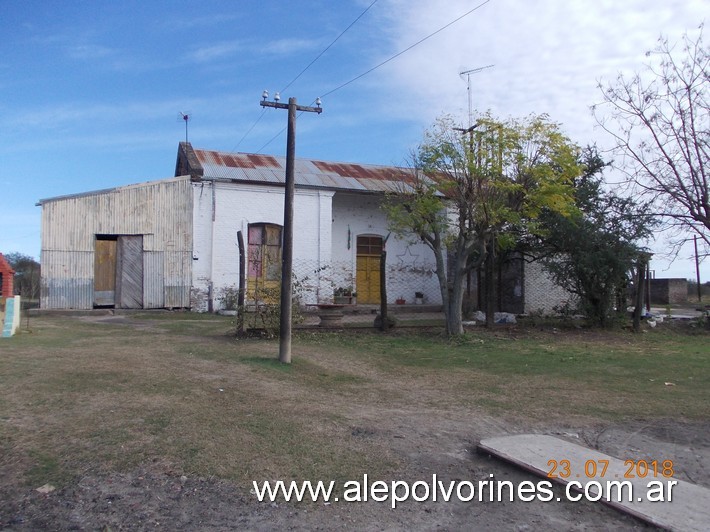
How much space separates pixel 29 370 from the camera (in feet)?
24.9

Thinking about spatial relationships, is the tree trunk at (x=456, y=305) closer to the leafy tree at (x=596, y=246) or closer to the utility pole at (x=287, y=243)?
the leafy tree at (x=596, y=246)

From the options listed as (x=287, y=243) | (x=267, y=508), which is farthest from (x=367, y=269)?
(x=267, y=508)

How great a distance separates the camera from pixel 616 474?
14.7ft

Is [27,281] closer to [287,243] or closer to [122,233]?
[122,233]

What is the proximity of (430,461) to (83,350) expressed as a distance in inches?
276

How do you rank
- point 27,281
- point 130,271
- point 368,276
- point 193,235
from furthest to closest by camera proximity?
1. point 27,281
2. point 368,276
3. point 193,235
4. point 130,271

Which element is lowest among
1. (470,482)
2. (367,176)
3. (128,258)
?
(470,482)

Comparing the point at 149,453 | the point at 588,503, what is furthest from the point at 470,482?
the point at 149,453

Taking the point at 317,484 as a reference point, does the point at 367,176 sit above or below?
above

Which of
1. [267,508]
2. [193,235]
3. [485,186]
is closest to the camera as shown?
[267,508]

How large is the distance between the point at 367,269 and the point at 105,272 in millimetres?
9489

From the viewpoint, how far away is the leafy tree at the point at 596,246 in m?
15.8

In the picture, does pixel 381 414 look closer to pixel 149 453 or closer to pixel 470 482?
pixel 470 482

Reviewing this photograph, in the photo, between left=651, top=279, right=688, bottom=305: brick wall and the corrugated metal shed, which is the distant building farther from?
left=651, top=279, right=688, bottom=305: brick wall
